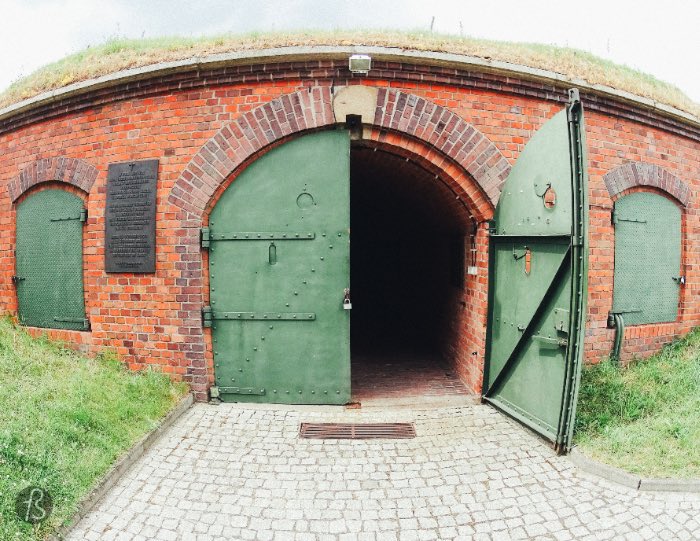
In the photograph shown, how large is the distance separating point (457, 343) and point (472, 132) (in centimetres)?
289

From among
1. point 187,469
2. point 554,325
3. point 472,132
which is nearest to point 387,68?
point 472,132

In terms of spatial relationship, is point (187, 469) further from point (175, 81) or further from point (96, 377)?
point (175, 81)

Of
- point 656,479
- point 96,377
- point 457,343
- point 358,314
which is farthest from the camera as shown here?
point 358,314

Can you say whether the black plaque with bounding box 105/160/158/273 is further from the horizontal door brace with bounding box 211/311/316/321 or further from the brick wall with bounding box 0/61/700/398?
the horizontal door brace with bounding box 211/311/316/321

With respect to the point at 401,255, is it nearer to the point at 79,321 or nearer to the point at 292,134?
the point at 292,134

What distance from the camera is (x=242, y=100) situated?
4461 millimetres

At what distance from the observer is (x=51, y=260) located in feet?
16.9

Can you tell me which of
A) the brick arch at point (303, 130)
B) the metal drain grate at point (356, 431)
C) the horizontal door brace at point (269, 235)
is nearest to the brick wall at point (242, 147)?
the brick arch at point (303, 130)

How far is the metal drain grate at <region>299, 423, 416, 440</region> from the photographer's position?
400 centimetres

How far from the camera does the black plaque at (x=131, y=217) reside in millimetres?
4574

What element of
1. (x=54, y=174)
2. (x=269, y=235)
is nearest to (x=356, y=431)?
(x=269, y=235)

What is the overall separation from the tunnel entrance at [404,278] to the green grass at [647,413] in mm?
1528

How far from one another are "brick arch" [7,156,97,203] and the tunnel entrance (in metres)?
3.32

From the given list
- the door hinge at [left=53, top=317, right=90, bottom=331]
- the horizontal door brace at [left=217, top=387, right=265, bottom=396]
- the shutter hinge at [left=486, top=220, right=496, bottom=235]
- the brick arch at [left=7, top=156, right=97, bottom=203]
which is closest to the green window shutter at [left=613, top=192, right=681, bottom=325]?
the shutter hinge at [left=486, top=220, right=496, bottom=235]
